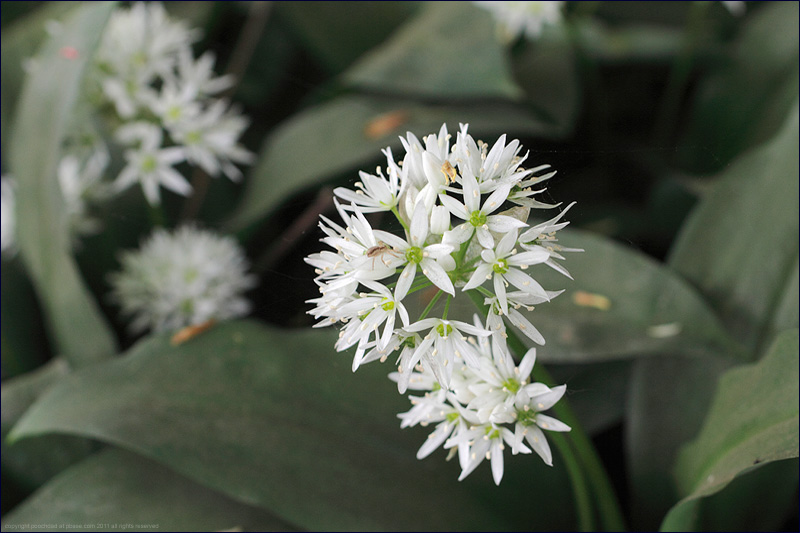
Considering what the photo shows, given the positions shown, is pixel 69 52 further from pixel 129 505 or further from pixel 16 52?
pixel 129 505

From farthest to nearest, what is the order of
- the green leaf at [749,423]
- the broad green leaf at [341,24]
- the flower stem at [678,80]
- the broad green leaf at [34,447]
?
the broad green leaf at [341,24] < the flower stem at [678,80] < the broad green leaf at [34,447] < the green leaf at [749,423]

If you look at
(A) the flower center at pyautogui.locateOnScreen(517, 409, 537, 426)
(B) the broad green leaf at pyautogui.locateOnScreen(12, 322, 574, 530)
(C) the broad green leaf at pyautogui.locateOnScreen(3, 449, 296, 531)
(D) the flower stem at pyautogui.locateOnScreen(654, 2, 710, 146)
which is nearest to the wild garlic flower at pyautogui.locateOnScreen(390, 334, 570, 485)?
(A) the flower center at pyautogui.locateOnScreen(517, 409, 537, 426)

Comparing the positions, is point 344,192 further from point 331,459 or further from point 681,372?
point 681,372

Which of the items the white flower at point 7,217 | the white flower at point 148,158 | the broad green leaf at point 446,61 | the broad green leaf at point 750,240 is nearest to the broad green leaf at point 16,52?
the white flower at point 7,217

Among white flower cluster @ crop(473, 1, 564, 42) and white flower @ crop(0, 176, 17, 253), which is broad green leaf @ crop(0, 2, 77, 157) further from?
white flower cluster @ crop(473, 1, 564, 42)

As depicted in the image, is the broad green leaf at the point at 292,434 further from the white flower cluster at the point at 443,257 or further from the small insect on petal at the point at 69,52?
the small insect on petal at the point at 69,52

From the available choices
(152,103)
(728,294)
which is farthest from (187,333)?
(728,294)

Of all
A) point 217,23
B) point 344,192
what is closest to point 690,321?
point 344,192
